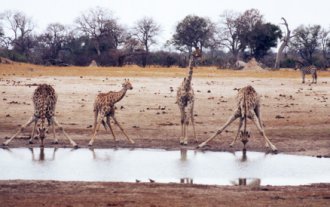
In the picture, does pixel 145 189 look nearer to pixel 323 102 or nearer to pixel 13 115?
pixel 13 115

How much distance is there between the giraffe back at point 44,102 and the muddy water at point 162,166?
0.89 metres

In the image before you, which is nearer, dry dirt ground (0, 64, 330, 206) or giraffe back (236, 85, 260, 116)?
dry dirt ground (0, 64, 330, 206)

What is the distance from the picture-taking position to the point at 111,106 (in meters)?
17.5

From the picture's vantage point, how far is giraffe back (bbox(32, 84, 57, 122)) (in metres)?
16.9

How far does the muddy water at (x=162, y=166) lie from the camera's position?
12.9 metres

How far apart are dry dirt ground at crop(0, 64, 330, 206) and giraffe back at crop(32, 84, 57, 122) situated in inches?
31.2

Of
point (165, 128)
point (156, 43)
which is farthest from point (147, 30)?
point (165, 128)

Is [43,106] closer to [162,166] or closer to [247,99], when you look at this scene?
[162,166]

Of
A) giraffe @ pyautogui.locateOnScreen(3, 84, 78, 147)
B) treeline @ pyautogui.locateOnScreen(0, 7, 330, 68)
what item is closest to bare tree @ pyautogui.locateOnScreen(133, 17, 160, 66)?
treeline @ pyautogui.locateOnScreen(0, 7, 330, 68)

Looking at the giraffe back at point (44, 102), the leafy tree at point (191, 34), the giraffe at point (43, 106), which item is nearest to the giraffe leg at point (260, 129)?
the giraffe at point (43, 106)

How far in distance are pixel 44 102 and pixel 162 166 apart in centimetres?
392

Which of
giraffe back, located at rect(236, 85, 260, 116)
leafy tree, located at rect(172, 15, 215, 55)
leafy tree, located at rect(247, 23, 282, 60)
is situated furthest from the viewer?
leafy tree, located at rect(172, 15, 215, 55)

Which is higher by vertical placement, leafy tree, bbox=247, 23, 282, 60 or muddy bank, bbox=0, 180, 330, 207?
leafy tree, bbox=247, 23, 282, 60

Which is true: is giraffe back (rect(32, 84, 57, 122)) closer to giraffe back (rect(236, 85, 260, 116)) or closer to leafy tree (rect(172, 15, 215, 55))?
giraffe back (rect(236, 85, 260, 116))
